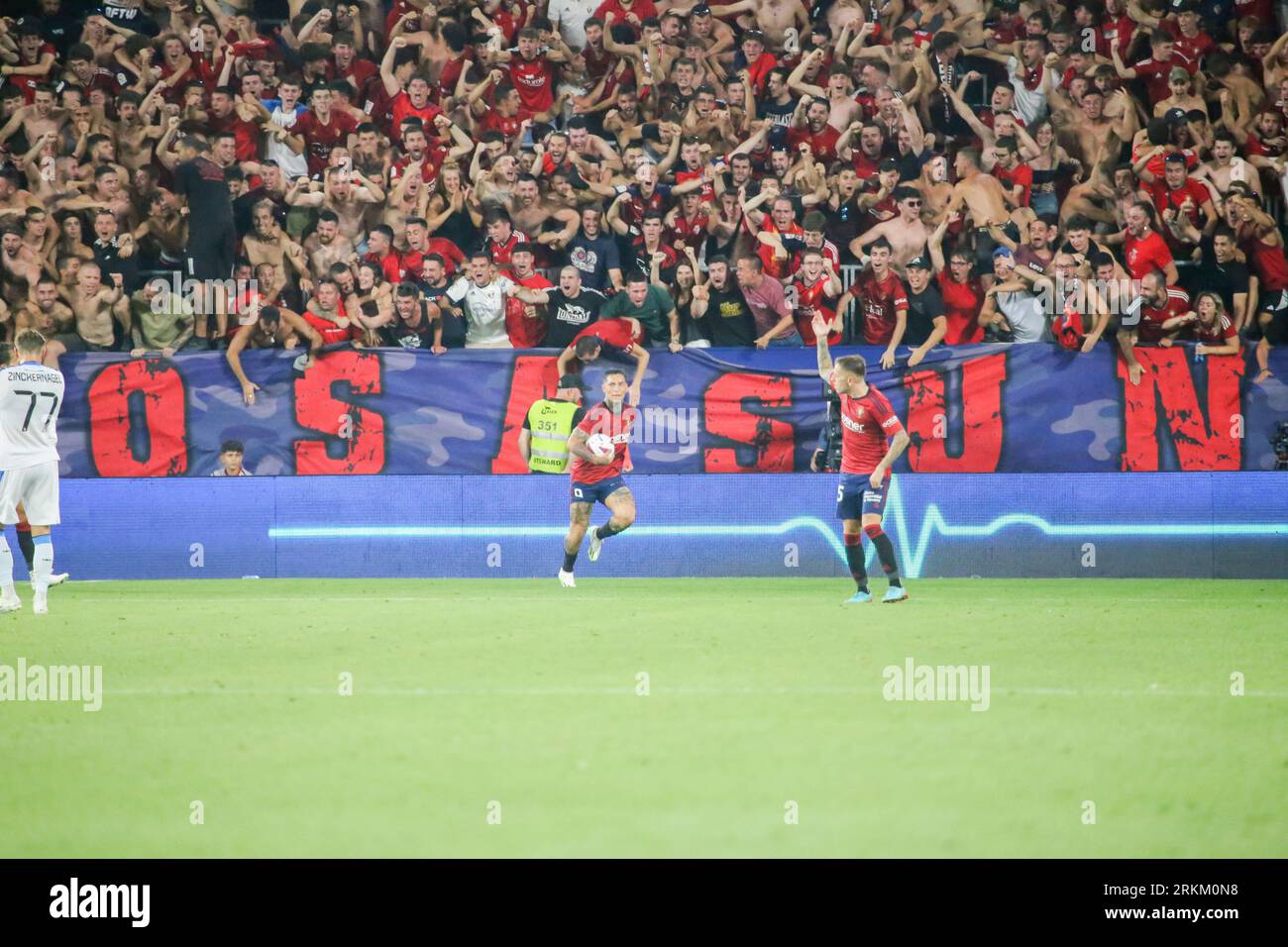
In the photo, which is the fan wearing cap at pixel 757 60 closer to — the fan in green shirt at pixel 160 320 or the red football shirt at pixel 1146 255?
the red football shirt at pixel 1146 255

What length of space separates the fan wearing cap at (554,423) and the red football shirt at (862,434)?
4453mm

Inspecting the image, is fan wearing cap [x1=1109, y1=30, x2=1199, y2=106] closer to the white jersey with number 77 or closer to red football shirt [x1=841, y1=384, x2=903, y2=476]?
red football shirt [x1=841, y1=384, x2=903, y2=476]

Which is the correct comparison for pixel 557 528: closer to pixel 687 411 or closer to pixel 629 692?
pixel 687 411

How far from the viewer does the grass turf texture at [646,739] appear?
203 inches

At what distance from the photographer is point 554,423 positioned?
17.4 meters

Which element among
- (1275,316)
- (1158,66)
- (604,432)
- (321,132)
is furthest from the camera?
(321,132)

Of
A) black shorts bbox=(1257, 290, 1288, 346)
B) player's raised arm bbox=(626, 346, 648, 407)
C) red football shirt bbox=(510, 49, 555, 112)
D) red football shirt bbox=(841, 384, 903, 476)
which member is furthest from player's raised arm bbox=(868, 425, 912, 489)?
red football shirt bbox=(510, 49, 555, 112)

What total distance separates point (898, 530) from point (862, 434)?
3.65 m

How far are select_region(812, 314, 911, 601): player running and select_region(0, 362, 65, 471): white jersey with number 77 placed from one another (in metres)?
6.65

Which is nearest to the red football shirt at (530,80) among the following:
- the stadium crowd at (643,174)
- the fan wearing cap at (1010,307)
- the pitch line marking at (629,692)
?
the stadium crowd at (643,174)

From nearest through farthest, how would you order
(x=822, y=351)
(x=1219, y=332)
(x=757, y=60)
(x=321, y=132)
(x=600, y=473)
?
(x=600, y=473)
(x=822, y=351)
(x=1219, y=332)
(x=321, y=132)
(x=757, y=60)

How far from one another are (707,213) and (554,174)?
1894 millimetres

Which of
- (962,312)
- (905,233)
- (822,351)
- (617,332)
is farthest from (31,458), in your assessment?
(962,312)

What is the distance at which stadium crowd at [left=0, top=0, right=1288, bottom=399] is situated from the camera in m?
17.5
